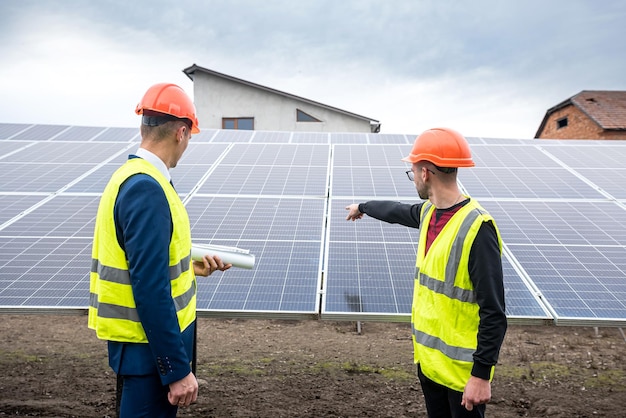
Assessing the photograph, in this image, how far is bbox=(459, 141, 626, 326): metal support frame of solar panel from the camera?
14.9 feet

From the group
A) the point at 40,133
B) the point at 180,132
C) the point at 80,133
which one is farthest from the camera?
the point at 80,133

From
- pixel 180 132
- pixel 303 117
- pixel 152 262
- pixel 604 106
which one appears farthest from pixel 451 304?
pixel 604 106

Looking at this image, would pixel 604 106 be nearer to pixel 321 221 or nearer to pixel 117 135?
pixel 117 135

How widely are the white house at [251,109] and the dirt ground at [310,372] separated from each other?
1674 cm

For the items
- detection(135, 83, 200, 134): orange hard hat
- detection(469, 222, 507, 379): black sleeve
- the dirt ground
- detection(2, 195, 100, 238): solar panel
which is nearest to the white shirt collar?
detection(135, 83, 200, 134): orange hard hat

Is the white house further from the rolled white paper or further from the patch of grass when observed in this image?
the rolled white paper

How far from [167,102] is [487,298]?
2.17 meters

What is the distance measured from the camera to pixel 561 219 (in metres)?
6.23

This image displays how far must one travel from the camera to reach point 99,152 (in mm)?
8680

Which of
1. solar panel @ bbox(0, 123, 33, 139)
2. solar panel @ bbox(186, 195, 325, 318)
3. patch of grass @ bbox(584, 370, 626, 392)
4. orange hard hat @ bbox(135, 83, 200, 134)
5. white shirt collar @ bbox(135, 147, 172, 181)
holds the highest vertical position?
solar panel @ bbox(0, 123, 33, 139)

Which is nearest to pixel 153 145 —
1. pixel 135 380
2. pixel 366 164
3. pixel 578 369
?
pixel 135 380

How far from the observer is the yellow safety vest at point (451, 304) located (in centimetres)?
295

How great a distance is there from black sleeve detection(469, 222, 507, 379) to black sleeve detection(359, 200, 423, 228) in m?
1.08

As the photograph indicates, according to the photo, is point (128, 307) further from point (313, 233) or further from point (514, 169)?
point (514, 169)
